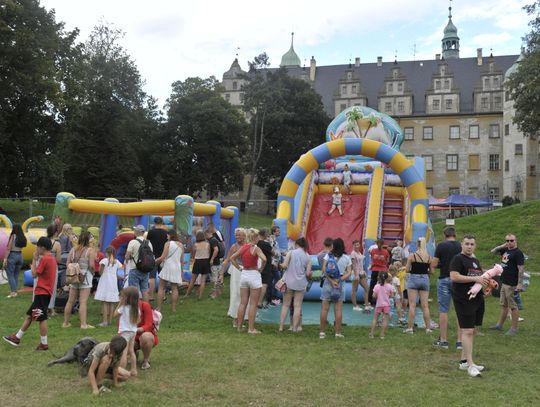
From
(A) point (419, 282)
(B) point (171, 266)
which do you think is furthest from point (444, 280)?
(B) point (171, 266)

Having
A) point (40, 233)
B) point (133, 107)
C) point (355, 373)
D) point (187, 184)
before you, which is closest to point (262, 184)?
point (187, 184)

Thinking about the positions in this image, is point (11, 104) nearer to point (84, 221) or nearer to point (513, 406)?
point (84, 221)

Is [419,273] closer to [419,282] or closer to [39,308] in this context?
[419,282]

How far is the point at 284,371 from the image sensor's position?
6.14 meters

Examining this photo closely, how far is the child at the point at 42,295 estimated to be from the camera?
21.9 feet

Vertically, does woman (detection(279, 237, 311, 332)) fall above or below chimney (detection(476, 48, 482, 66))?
below

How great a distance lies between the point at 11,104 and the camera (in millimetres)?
27297

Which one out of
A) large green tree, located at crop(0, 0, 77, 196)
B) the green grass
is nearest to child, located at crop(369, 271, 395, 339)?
the green grass

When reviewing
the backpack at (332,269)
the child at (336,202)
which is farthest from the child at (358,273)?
the child at (336,202)

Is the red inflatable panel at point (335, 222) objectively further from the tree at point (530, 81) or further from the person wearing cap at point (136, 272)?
the tree at point (530, 81)

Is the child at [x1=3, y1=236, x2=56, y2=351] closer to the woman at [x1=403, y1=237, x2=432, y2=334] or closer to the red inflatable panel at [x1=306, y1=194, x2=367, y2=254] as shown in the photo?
the woman at [x1=403, y1=237, x2=432, y2=334]

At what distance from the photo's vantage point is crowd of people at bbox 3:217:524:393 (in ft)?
19.7

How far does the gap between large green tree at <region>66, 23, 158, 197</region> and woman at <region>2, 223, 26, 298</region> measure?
2732 centimetres

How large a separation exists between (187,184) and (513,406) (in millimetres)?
41884
